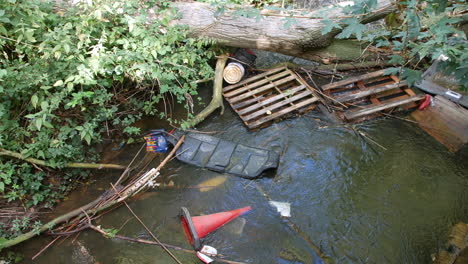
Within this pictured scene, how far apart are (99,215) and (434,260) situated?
3.54m

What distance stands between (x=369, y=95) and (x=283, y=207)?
8.14 ft

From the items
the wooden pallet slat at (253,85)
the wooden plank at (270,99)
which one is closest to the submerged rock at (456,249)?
the wooden plank at (270,99)

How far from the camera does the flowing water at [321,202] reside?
297cm

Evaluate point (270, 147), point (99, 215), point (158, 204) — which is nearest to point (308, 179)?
point (270, 147)

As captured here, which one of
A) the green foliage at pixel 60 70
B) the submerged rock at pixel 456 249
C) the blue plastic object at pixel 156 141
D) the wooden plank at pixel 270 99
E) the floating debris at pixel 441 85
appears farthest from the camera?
the wooden plank at pixel 270 99

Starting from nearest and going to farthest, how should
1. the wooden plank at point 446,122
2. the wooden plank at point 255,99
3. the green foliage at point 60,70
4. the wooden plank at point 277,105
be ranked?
the green foliage at point 60,70 < the wooden plank at point 446,122 < the wooden plank at point 277,105 < the wooden plank at point 255,99

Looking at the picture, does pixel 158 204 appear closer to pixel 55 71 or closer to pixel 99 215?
pixel 99 215

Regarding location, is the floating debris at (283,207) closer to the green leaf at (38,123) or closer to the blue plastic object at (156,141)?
the blue plastic object at (156,141)

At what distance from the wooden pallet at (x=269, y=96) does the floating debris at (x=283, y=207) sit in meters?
1.28

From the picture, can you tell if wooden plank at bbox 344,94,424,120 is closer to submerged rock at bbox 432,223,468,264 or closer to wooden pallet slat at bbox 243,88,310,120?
wooden pallet slat at bbox 243,88,310,120

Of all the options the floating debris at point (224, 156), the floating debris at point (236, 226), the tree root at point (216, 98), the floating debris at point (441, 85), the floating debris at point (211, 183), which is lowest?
the floating debris at point (236, 226)

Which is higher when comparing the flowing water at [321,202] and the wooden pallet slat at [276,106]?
the wooden pallet slat at [276,106]

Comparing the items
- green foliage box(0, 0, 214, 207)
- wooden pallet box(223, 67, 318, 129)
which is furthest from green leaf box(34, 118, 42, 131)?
wooden pallet box(223, 67, 318, 129)

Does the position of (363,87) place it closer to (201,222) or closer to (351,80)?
(351,80)
